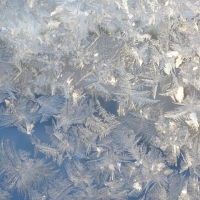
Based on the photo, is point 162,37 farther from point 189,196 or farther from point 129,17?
point 189,196

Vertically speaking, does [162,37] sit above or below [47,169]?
above

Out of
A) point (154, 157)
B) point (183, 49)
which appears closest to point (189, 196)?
point (154, 157)

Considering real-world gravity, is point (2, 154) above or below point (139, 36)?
below

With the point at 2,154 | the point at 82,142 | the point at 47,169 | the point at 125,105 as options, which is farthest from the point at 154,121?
the point at 2,154

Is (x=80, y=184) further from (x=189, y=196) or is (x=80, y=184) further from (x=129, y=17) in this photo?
(x=129, y=17)

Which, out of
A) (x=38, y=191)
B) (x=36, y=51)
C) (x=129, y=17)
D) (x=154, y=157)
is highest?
(x=129, y=17)

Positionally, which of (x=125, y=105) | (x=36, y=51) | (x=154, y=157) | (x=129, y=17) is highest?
(x=129, y=17)
